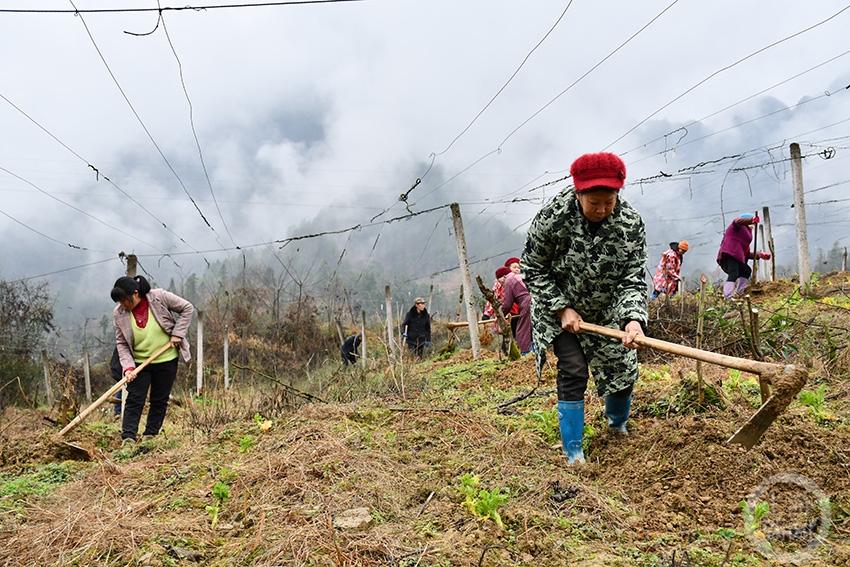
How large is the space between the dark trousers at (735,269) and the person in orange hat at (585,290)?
22.6ft

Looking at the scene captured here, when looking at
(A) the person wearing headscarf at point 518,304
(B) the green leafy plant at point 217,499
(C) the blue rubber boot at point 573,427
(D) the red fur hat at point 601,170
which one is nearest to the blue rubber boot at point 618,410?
(C) the blue rubber boot at point 573,427

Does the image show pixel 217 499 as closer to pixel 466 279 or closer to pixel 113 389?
pixel 113 389

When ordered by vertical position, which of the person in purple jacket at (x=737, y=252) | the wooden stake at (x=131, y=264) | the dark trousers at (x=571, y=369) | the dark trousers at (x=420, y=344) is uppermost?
the wooden stake at (x=131, y=264)

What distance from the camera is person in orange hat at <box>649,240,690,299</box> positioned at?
980cm

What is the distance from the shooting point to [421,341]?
38.3 feet

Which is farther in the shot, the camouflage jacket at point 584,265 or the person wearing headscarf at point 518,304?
the person wearing headscarf at point 518,304

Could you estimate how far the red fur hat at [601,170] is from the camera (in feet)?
8.59

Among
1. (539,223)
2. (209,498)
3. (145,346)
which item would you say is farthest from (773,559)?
(145,346)

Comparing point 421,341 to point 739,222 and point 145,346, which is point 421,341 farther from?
point 145,346

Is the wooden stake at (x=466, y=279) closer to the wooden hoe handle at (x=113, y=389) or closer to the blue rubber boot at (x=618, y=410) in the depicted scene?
the wooden hoe handle at (x=113, y=389)

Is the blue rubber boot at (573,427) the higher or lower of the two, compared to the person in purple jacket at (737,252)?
lower

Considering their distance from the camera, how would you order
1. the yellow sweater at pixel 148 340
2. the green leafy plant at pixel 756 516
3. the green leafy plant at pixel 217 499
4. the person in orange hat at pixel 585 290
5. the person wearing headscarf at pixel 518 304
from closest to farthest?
1. the green leafy plant at pixel 756 516
2. the green leafy plant at pixel 217 499
3. the person in orange hat at pixel 585 290
4. the yellow sweater at pixel 148 340
5. the person wearing headscarf at pixel 518 304

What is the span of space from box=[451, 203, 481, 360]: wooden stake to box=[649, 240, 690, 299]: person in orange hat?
125 inches

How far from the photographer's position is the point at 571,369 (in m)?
2.99
